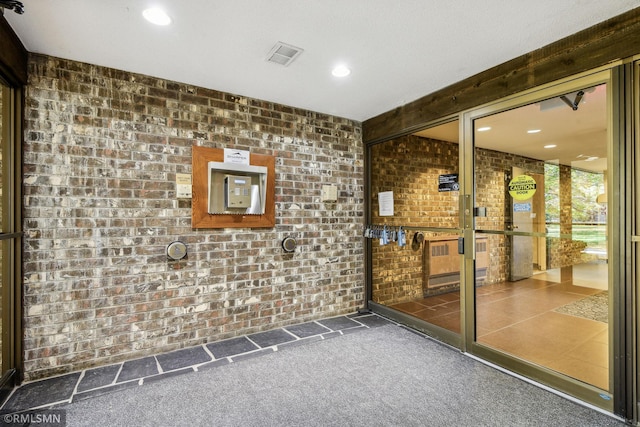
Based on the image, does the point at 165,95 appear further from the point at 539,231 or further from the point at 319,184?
the point at 539,231

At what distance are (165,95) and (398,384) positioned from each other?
10.3 ft

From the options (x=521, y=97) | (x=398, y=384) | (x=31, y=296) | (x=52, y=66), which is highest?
(x=52, y=66)

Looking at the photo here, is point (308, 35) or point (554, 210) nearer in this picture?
point (308, 35)

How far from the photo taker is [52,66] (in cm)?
232

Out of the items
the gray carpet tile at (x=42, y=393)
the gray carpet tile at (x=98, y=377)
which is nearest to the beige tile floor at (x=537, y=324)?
the gray carpet tile at (x=98, y=377)

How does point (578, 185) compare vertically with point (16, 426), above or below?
above

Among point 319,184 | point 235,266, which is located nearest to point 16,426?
point 235,266

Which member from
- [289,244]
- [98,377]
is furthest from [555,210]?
[98,377]

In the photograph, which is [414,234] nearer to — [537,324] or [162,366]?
[537,324]

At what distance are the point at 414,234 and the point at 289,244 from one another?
1968 millimetres

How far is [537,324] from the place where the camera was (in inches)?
131

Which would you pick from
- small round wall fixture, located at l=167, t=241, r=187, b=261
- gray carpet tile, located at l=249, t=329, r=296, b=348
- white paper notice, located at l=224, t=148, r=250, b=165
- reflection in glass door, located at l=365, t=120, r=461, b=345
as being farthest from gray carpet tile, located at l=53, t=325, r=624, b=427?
white paper notice, located at l=224, t=148, r=250, b=165

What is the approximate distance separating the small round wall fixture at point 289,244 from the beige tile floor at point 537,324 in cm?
181

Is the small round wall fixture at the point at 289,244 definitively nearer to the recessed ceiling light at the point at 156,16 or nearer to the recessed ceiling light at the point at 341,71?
the recessed ceiling light at the point at 341,71
